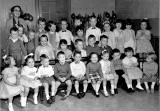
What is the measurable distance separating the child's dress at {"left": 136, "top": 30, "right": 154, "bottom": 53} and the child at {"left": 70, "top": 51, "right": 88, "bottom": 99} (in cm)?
135

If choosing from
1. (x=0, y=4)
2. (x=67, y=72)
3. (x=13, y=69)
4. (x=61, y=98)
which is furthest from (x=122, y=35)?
(x=0, y=4)

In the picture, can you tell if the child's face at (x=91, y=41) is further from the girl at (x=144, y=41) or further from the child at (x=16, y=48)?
the child at (x=16, y=48)

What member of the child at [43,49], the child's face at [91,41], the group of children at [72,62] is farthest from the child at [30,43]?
the child's face at [91,41]

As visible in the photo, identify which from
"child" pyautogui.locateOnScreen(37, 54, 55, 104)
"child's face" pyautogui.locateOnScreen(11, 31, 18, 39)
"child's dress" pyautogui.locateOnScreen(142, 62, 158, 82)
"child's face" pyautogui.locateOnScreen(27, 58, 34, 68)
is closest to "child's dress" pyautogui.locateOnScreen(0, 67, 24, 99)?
"child's face" pyautogui.locateOnScreen(27, 58, 34, 68)

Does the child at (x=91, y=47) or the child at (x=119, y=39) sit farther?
the child at (x=119, y=39)

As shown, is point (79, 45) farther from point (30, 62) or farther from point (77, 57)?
point (30, 62)

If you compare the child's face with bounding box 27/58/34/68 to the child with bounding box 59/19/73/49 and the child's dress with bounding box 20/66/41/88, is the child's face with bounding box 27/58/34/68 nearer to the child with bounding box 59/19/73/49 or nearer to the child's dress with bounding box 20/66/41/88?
the child's dress with bounding box 20/66/41/88

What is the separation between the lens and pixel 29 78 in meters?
3.80

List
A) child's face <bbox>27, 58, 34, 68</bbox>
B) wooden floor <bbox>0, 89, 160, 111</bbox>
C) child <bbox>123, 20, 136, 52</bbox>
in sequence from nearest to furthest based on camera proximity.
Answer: wooden floor <bbox>0, 89, 160, 111</bbox> → child's face <bbox>27, 58, 34, 68</bbox> → child <bbox>123, 20, 136, 52</bbox>

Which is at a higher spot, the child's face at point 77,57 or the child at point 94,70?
the child's face at point 77,57

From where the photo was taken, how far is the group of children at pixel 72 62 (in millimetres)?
3805

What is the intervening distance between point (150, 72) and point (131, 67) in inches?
13.0

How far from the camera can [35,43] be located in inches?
190

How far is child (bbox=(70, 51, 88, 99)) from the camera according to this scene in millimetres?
4055
